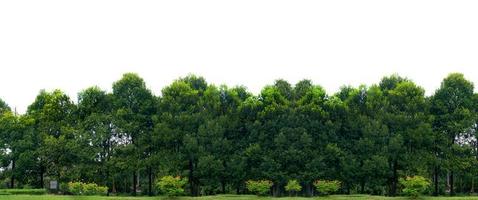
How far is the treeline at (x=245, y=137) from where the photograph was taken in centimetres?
4150

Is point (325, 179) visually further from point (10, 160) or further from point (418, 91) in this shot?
point (10, 160)

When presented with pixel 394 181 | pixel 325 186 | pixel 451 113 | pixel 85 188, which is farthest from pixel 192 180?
pixel 451 113

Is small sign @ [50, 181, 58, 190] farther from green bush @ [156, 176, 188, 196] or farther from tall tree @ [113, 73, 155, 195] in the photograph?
green bush @ [156, 176, 188, 196]

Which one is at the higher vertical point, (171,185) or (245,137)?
(245,137)

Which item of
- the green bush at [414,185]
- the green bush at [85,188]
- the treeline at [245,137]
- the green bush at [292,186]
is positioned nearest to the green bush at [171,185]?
the treeline at [245,137]

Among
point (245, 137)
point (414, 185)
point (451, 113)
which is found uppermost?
point (451, 113)

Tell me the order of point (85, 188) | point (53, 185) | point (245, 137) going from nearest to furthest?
point (245, 137), point (85, 188), point (53, 185)

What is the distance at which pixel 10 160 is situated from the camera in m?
69.2

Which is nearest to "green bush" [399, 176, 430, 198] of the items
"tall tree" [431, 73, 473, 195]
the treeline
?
the treeline

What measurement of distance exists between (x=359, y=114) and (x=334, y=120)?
3.79m

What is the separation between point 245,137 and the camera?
159ft

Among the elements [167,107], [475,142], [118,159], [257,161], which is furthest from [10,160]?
[475,142]

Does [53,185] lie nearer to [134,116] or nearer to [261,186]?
[134,116]

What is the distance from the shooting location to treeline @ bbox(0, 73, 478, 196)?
41500 millimetres
